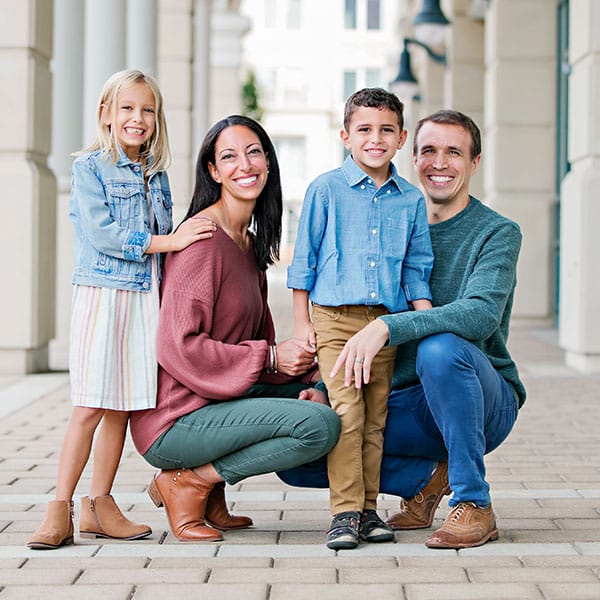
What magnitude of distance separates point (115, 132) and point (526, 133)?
32.9ft

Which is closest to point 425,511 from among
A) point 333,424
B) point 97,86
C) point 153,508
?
point 333,424

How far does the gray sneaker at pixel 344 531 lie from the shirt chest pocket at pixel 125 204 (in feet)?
3.86

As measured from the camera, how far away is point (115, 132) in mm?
4273

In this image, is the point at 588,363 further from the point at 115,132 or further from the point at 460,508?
the point at 115,132

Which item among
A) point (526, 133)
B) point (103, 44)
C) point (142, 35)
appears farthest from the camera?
point (142, 35)

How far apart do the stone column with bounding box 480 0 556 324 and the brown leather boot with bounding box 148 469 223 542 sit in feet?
32.2

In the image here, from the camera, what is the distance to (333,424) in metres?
4.05

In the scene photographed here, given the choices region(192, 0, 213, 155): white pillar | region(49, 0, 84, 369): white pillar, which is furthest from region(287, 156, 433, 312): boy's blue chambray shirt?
region(192, 0, 213, 155): white pillar

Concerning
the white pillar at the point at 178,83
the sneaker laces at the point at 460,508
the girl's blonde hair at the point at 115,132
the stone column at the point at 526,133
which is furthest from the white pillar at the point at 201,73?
the sneaker laces at the point at 460,508

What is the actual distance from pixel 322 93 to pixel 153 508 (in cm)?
4783

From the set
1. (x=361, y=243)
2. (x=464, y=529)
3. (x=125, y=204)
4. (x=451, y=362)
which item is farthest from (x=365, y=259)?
(x=464, y=529)

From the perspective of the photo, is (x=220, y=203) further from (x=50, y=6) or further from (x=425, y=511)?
(x=50, y=6)

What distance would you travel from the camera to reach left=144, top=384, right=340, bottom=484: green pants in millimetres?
4039

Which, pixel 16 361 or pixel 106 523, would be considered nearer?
pixel 106 523
